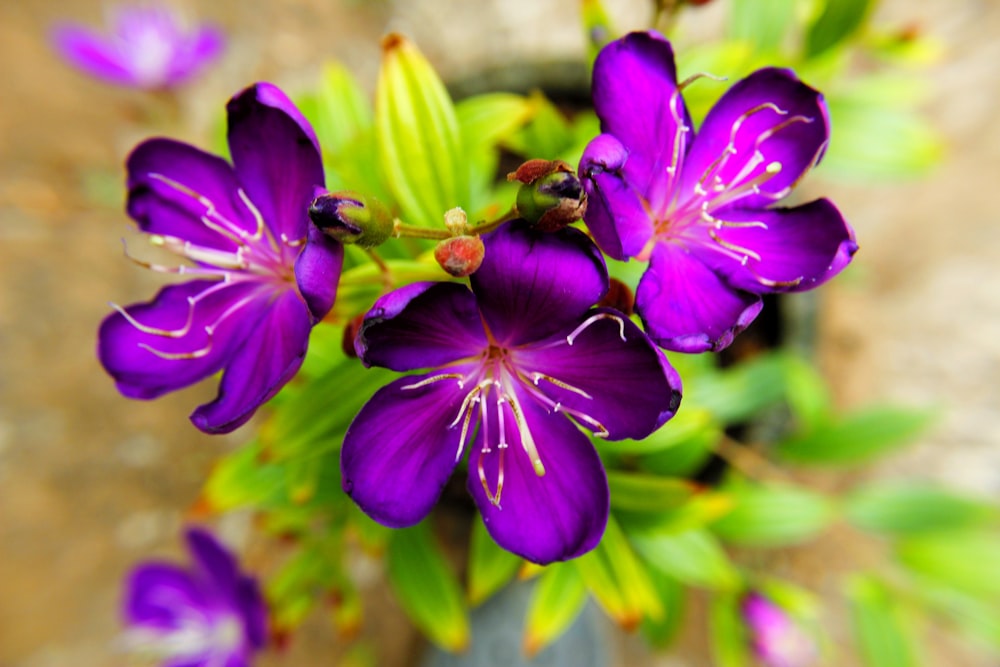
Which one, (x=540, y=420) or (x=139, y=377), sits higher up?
(x=139, y=377)

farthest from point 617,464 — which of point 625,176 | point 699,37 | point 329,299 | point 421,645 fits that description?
point 699,37

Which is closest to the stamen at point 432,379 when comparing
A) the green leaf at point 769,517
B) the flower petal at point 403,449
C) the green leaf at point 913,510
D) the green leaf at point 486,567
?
the flower petal at point 403,449

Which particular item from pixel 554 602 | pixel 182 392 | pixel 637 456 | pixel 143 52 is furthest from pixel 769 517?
pixel 143 52

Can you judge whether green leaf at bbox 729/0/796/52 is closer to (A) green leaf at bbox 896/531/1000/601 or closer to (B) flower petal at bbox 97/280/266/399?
(B) flower petal at bbox 97/280/266/399

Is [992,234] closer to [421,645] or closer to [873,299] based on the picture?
[873,299]

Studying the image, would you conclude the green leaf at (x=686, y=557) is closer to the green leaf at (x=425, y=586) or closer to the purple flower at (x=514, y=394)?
the green leaf at (x=425, y=586)
